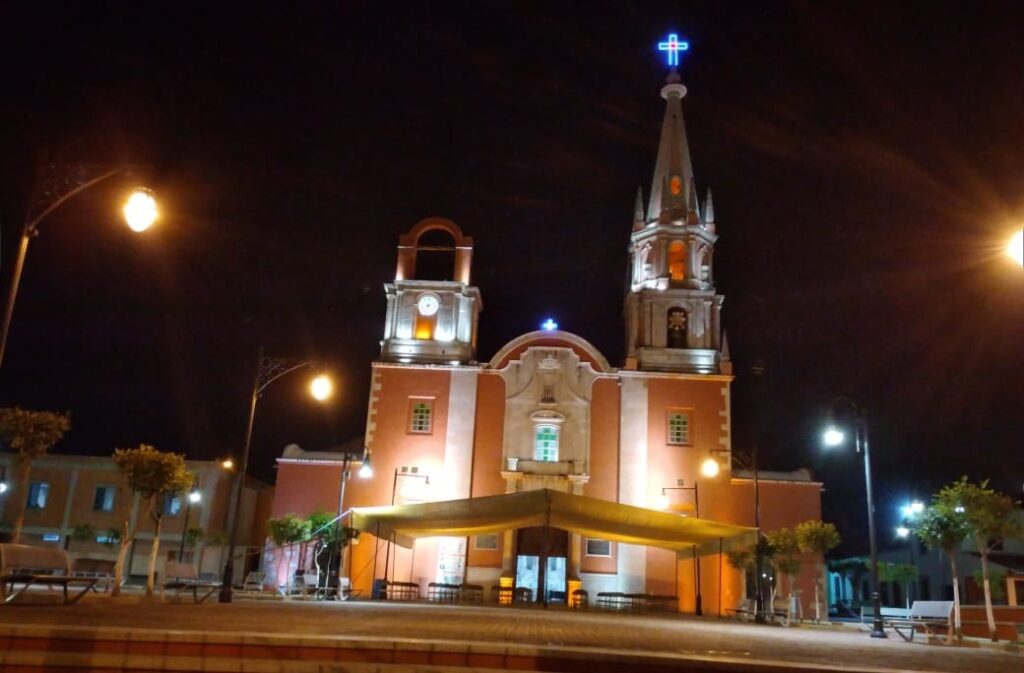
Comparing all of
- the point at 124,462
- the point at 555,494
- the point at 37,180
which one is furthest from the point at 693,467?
the point at 37,180

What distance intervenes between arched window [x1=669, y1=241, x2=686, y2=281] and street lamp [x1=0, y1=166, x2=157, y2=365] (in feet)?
89.3

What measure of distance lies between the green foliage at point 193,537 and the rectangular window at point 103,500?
17.3ft


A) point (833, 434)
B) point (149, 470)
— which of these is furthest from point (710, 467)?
point (149, 470)

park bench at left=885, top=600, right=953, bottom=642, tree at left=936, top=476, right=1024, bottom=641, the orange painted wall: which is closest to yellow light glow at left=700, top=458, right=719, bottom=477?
A: the orange painted wall

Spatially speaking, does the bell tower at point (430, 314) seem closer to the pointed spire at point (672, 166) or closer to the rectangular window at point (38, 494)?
the pointed spire at point (672, 166)

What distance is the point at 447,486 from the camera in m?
Answer: 30.3

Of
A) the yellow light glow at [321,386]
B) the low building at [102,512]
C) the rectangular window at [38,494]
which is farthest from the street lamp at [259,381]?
the rectangular window at [38,494]

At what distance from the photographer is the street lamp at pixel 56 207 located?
8500 mm

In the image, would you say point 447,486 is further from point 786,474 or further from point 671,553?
point 786,474

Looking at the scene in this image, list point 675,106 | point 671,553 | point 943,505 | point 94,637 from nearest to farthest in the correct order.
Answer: point 94,637
point 943,505
point 671,553
point 675,106

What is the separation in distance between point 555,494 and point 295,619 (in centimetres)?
1025

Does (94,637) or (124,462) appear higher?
(124,462)

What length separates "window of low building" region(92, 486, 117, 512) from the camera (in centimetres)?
3972

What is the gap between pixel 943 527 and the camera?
56.9 ft
